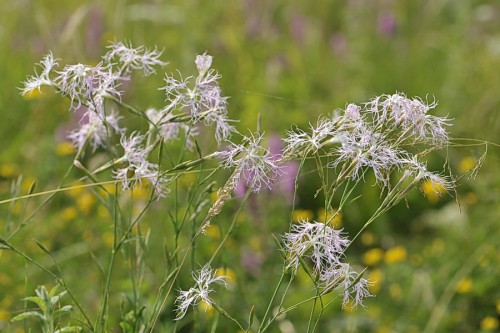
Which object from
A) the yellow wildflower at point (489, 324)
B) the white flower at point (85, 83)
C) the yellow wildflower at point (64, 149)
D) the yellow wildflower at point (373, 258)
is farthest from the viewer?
the yellow wildflower at point (64, 149)

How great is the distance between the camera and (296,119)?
3.96 metres

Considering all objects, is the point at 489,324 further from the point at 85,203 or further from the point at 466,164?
the point at 85,203

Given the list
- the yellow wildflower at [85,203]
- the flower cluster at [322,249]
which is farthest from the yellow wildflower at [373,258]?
the flower cluster at [322,249]

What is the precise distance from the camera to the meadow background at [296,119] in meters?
2.83

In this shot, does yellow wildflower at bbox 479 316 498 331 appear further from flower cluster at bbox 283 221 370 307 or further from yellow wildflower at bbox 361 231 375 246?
flower cluster at bbox 283 221 370 307

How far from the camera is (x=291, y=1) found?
259 inches

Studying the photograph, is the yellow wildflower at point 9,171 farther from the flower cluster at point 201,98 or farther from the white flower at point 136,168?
the flower cluster at point 201,98

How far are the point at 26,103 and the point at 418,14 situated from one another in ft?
10.0

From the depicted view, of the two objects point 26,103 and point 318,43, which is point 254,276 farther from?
point 318,43

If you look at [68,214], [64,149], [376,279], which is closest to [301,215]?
[376,279]

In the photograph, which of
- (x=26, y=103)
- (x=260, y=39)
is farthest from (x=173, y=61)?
(x=26, y=103)

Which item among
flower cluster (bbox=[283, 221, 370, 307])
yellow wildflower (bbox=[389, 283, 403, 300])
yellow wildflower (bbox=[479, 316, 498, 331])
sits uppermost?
flower cluster (bbox=[283, 221, 370, 307])

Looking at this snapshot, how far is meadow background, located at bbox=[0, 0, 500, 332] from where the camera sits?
2.83 metres

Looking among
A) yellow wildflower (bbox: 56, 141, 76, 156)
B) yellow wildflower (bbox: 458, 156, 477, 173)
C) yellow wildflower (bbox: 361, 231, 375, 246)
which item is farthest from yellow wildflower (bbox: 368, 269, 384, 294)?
yellow wildflower (bbox: 56, 141, 76, 156)
